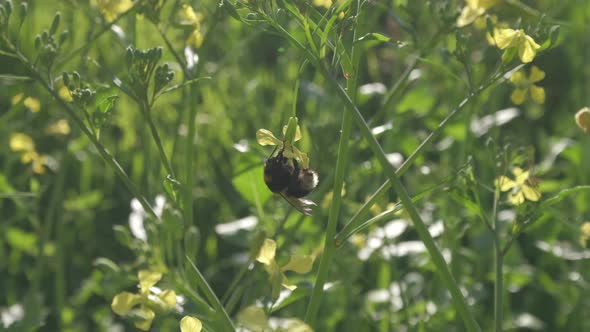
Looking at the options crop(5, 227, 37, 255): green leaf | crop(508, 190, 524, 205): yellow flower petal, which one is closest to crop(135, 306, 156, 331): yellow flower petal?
crop(508, 190, 524, 205): yellow flower petal

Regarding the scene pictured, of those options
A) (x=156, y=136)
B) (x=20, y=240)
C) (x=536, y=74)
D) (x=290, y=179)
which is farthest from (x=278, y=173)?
(x=20, y=240)

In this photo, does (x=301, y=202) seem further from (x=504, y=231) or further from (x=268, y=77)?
(x=268, y=77)

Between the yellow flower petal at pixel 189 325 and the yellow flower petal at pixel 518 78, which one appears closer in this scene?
the yellow flower petal at pixel 189 325

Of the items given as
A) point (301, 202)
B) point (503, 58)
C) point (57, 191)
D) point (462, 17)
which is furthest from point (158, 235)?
point (57, 191)

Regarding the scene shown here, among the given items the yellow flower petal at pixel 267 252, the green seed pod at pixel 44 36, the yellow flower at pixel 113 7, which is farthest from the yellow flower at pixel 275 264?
the yellow flower at pixel 113 7

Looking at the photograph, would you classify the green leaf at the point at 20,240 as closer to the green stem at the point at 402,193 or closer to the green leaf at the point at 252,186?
the green leaf at the point at 252,186

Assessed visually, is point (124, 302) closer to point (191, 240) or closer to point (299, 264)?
point (191, 240)

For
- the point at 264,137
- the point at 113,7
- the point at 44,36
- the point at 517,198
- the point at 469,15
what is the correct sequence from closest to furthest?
the point at 264,137 → the point at 517,198 → the point at 44,36 → the point at 469,15 → the point at 113,7
